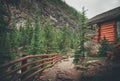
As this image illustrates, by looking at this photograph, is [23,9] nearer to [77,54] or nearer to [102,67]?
[77,54]

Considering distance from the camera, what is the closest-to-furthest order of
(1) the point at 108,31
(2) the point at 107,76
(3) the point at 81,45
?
(2) the point at 107,76, (3) the point at 81,45, (1) the point at 108,31

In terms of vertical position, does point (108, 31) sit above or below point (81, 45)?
above

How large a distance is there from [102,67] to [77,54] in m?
3.55

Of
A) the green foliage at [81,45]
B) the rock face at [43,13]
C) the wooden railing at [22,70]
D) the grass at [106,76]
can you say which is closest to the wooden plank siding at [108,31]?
the green foliage at [81,45]

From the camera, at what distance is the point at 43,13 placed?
2066 inches

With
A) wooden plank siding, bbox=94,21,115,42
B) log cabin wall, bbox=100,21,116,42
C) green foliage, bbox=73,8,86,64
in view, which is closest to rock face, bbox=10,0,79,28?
wooden plank siding, bbox=94,21,115,42

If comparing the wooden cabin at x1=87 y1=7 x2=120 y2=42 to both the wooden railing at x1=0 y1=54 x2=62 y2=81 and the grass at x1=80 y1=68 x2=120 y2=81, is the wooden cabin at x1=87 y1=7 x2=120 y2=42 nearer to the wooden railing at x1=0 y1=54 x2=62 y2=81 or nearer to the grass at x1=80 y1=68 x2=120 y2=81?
the grass at x1=80 y1=68 x2=120 y2=81

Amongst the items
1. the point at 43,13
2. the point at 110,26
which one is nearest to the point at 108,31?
the point at 110,26

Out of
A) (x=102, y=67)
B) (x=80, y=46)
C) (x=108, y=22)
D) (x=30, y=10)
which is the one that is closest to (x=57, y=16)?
(x=30, y=10)

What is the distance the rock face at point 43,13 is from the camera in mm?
44350

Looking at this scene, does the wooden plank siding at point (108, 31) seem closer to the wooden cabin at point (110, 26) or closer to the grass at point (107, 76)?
the wooden cabin at point (110, 26)

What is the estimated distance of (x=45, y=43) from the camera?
711 inches

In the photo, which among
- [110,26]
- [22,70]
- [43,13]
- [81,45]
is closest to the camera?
[22,70]

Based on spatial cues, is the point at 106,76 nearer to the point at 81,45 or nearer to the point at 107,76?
the point at 107,76
